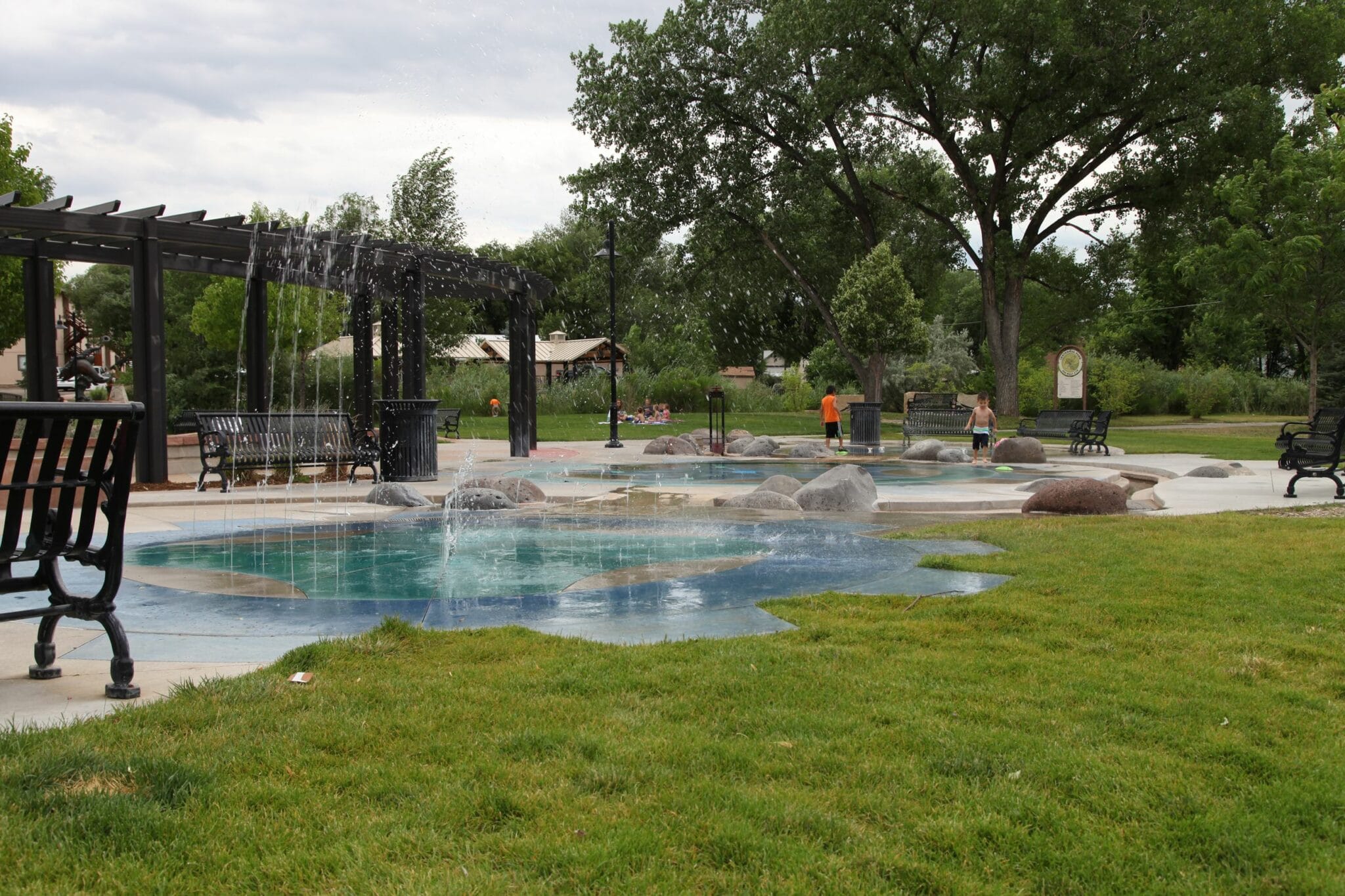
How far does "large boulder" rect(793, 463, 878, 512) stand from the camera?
1146 cm

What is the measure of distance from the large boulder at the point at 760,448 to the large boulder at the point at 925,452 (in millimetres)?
2835

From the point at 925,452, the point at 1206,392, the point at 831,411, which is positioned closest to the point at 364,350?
the point at 831,411

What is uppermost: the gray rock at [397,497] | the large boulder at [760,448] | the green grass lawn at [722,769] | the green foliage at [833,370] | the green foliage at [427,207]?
the green foliage at [427,207]

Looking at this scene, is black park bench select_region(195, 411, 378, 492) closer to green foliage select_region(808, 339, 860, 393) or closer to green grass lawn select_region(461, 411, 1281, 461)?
green grass lawn select_region(461, 411, 1281, 461)

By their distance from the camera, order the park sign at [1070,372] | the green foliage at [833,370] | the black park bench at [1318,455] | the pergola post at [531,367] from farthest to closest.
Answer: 1. the green foliage at [833,370]
2. the park sign at [1070,372]
3. the pergola post at [531,367]
4. the black park bench at [1318,455]

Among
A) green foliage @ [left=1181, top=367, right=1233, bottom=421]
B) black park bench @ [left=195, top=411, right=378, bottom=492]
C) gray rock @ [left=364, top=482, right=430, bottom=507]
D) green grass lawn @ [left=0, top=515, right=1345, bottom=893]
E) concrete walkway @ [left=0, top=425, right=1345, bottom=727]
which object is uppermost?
green foliage @ [left=1181, top=367, right=1233, bottom=421]

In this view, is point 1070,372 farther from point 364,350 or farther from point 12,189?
point 12,189

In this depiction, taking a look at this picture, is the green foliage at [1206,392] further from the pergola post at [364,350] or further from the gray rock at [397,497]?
the gray rock at [397,497]

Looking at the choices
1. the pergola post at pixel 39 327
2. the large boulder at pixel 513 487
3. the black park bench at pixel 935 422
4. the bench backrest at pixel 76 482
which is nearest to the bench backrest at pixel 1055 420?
the black park bench at pixel 935 422

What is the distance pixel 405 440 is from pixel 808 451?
387 inches

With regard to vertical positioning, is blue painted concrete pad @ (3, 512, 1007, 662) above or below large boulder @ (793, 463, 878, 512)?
below

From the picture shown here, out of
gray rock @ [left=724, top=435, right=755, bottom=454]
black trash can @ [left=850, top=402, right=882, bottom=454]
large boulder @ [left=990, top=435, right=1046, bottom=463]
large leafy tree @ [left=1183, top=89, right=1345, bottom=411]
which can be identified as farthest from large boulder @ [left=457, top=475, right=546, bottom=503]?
large leafy tree @ [left=1183, top=89, right=1345, bottom=411]

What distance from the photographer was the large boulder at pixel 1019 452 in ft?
66.0

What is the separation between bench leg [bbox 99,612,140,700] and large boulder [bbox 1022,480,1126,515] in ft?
29.6
